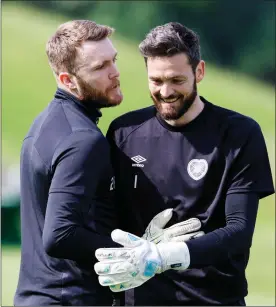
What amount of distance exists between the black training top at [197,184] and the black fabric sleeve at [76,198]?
0.32m

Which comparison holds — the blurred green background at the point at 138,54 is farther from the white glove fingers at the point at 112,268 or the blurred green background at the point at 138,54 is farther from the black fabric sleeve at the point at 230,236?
the white glove fingers at the point at 112,268

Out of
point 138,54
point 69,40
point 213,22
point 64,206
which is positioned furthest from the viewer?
point 213,22

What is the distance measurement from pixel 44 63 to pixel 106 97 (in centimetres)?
1547

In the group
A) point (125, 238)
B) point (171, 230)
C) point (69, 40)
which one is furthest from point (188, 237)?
point (69, 40)

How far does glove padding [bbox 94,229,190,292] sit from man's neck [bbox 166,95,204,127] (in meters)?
0.67

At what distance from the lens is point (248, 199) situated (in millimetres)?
4250

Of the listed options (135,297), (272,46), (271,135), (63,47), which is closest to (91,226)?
(135,297)

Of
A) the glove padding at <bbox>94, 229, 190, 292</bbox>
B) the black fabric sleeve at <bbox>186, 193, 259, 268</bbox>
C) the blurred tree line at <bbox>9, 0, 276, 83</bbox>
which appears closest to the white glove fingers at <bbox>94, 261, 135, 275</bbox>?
the glove padding at <bbox>94, 229, 190, 292</bbox>

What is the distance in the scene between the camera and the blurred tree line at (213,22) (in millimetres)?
20922

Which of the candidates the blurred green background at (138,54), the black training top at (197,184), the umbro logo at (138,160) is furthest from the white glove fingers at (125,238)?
the blurred green background at (138,54)

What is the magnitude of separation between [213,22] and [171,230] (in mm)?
18195

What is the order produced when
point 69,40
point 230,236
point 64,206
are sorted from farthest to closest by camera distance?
1. point 69,40
2. point 230,236
3. point 64,206

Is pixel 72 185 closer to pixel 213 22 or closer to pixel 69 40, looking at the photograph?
pixel 69 40

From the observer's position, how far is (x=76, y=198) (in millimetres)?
3934
